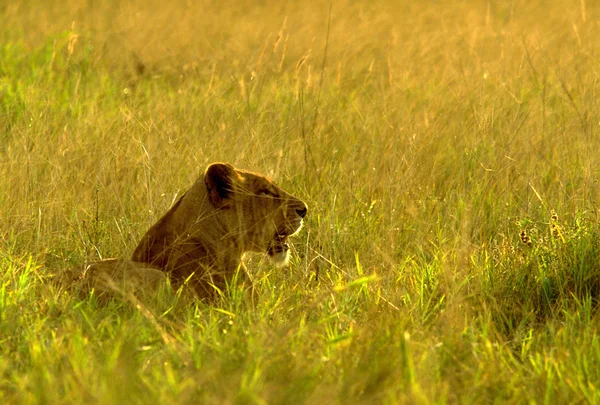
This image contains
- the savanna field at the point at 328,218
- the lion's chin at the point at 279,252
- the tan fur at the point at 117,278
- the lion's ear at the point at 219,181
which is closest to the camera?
the savanna field at the point at 328,218

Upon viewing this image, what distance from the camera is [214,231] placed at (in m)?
4.77

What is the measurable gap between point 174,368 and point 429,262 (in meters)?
1.85

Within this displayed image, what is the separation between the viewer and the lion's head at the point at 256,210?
472 centimetres

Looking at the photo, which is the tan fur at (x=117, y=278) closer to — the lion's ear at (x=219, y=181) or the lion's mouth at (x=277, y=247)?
the lion's ear at (x=219, y=181)

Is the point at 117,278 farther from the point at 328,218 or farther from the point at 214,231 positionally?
the point at 328,218

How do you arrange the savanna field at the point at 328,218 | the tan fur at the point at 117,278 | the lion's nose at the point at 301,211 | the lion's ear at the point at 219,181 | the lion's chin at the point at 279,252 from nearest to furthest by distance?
the savanna field at the point at 328,218, the tan fur at the point at 117,278, the lion's ear at the point at 219,181, the lion's chin at the point at 279,252, the lion's nose at the point at 301,211

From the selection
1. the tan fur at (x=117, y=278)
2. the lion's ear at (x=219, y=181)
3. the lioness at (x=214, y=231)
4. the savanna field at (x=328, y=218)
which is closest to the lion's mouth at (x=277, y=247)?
the lioness at (x=214, y=231)

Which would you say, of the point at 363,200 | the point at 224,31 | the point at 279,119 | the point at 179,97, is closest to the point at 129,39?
the point at 224,31

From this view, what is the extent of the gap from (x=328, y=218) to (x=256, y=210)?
60cm

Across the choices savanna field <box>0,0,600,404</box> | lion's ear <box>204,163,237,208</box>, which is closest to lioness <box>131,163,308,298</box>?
lion's ear <box>204,163,237,208</box>

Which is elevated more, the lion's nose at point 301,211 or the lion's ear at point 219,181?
the lion's ear at point 219,181

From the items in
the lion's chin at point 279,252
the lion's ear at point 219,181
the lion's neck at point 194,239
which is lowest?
the lion's chin at point 279,252

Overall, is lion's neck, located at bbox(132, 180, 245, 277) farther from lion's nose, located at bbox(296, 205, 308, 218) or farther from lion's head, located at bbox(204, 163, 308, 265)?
lion's nose, located at bbox(296, 205, 308, 218)

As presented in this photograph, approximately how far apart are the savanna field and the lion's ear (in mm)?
397
